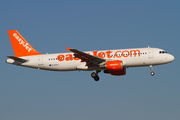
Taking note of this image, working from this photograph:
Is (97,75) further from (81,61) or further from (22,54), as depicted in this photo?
(22,54)

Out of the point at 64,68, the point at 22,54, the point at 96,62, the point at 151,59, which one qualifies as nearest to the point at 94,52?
the point at 96,62

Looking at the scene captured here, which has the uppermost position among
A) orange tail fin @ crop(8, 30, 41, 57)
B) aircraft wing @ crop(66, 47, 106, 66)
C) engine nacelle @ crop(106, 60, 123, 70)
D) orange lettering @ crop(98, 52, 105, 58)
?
orange tail fin @ crop(8, 30, 41, 57)

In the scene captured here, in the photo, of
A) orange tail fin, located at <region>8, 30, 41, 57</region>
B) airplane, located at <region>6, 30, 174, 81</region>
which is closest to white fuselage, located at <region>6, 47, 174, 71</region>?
airplane, located at <region>6, 30, 174, 81</region>

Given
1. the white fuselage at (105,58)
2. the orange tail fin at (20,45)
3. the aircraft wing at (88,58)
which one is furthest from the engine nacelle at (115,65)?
the orange tail fin at (20,45)

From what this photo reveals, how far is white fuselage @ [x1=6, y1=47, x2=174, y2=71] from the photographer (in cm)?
5125

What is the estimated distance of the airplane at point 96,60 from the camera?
168ft

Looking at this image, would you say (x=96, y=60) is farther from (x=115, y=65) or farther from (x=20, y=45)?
(x=20, y=45)

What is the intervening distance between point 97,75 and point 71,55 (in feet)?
19.4

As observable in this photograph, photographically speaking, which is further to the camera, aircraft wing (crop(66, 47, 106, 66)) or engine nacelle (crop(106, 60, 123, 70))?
engine nacelle (crop(106, 60, 123, 70))

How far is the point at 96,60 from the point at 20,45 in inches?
615

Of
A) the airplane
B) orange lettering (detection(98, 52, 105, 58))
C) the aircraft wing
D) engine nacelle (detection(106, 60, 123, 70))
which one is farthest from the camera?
orange lettering (detection(98, 52, 105, 58))

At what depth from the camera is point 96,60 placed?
168 feet

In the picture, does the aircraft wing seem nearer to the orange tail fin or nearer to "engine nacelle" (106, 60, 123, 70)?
"engine nacelle" (106, 60, 123, 70)

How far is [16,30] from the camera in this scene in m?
59.9
